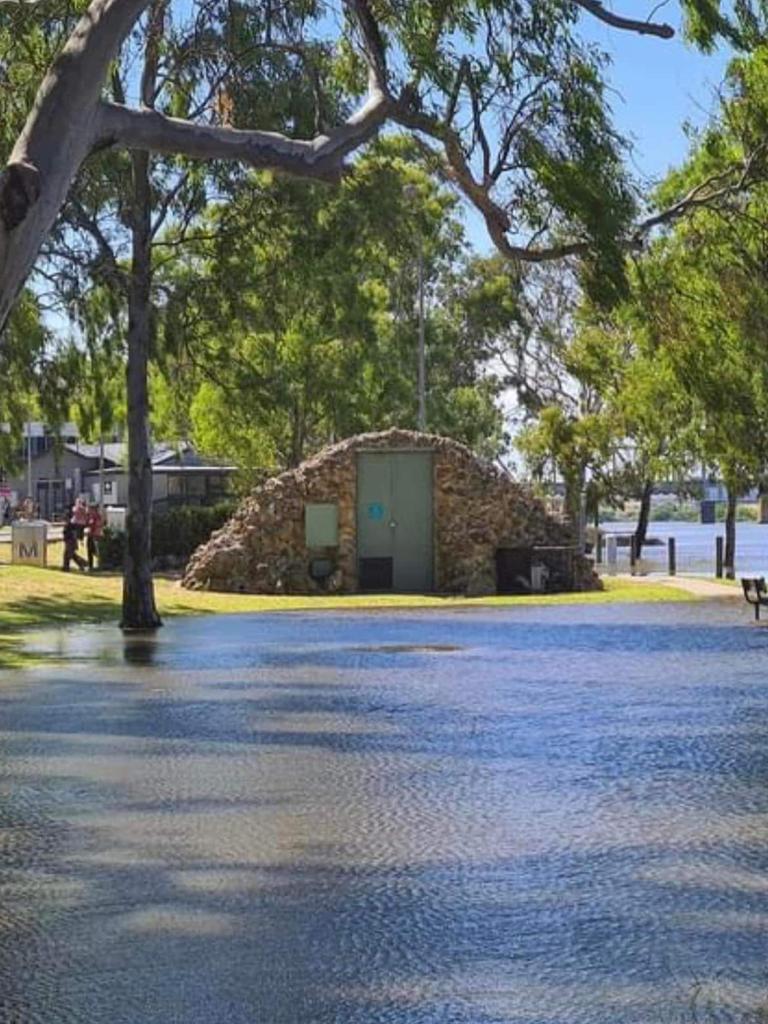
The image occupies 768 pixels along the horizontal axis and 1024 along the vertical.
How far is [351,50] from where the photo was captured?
52.4 feet

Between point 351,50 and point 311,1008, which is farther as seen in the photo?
point 351,50

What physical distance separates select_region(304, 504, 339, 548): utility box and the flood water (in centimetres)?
1602

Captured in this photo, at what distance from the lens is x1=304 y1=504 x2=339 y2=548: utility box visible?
101 ft

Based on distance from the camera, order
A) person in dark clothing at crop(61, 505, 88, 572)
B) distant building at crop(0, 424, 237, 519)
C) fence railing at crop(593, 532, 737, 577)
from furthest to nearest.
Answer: distant building at crop(0, 424, 237, 519) < fence railing at crop(593, 532, 737, 577) < person in dark clothing at crop(61, 505, 88, 572)

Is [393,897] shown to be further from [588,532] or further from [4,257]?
[588,532]

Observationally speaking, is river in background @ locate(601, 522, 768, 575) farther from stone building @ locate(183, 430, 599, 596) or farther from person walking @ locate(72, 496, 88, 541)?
person walking @ locate(72, 496, 88, 541)

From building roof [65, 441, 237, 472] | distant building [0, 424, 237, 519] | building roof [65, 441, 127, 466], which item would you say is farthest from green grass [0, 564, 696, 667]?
building roof [65, 441, 127, 466]

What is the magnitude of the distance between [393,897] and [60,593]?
A: 21.9 m

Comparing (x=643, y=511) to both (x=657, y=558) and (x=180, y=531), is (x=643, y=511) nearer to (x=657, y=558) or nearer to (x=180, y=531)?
(x=657, y=558)

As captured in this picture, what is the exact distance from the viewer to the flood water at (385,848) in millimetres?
5086

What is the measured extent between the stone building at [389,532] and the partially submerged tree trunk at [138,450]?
8.78 m

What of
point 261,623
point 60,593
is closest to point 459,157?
point 261,623

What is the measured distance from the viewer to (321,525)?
→ 3091 cm

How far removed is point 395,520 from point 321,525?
164 cm
